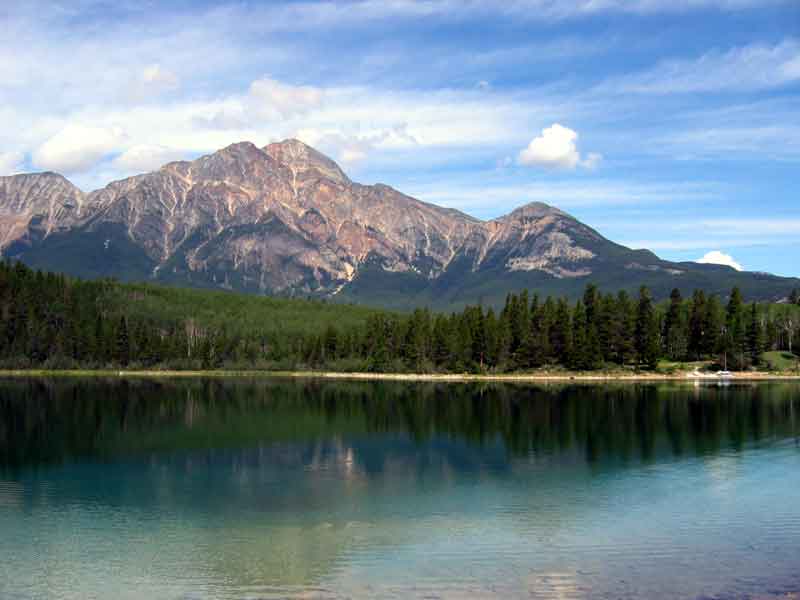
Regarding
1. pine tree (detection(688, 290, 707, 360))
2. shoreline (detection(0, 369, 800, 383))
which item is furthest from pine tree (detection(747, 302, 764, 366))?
pine tree (detection(688, 290, 707, 360))

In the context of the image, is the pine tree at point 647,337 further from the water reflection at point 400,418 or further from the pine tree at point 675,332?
the water reflection at point 400,418

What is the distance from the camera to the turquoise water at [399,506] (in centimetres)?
3066

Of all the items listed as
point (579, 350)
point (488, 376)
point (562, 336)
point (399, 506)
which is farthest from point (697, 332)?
point (399, 506)

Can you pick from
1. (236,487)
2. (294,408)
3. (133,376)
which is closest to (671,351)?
(294,408)

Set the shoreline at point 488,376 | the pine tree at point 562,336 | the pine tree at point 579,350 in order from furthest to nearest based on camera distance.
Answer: the pine tree at point 562,336 < the pine tree at point 579,350 < the shoreline at point 488,376

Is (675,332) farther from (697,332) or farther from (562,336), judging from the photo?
(562,336)

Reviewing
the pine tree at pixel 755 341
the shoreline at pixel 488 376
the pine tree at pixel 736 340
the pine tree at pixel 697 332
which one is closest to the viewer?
the shoreline at pixel 488 376

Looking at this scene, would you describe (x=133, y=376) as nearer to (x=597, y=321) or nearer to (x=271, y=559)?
(x=597, y=321)

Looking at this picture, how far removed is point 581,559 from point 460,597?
23.9ft

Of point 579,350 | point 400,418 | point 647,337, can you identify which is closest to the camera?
point 400,418

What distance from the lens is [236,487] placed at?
159 ft

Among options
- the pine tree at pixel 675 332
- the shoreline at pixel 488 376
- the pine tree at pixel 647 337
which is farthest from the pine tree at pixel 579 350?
the pine tree at pixel 675 332

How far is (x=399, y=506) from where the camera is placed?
43.5 metres

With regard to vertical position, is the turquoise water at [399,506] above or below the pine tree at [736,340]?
below
